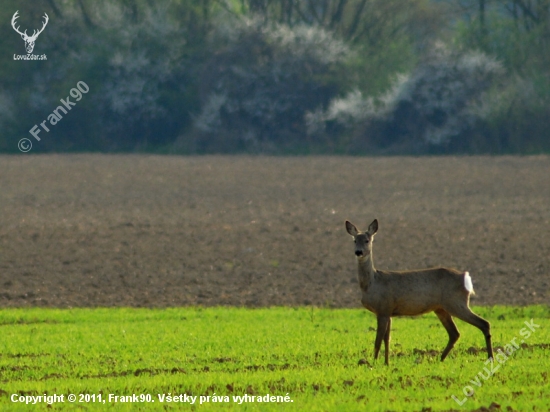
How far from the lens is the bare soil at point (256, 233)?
1989 centimetres

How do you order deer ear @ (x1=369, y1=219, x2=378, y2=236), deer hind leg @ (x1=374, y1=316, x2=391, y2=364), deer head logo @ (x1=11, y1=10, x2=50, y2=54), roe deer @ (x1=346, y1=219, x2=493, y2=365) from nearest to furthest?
deer hind leg @ (x1=374, y1=316, x2=391, y2=364) < roe deer @ (x1=346, y1=219, x2=493, y2=365) < deer ear @ (x1=369, y1=219, x2=378, y2=236) < deer head logo @ (x1=11, y1=10, x2=50, y2=54)

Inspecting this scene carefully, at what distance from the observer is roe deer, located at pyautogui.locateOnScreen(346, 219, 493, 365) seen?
453 inches

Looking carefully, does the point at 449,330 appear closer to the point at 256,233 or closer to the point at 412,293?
the point at 412,293

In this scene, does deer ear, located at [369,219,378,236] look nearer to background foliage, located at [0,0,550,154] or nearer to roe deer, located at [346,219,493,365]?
roe deer, located at [346,219,493,365]

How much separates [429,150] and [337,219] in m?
28.5

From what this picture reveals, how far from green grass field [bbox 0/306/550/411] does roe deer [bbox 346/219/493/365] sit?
20.8 inches

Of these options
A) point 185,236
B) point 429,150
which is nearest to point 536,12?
point 429,150

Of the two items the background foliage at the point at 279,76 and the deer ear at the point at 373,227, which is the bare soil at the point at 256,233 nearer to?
the deer ear at the point at 373,227

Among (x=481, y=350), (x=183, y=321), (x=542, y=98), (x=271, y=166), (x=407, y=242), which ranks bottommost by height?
(x=481, y=350)

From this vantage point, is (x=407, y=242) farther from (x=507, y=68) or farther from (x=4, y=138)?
(x=4, y=138)

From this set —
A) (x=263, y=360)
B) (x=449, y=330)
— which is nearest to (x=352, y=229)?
(x=449, y=330)

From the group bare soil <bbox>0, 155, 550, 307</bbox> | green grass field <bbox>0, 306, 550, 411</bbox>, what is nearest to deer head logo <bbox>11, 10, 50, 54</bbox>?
bare soil <bbox>0, 155, 550, 307</bbox>

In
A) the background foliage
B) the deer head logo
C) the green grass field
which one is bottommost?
the green grass field

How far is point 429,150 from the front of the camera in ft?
185
